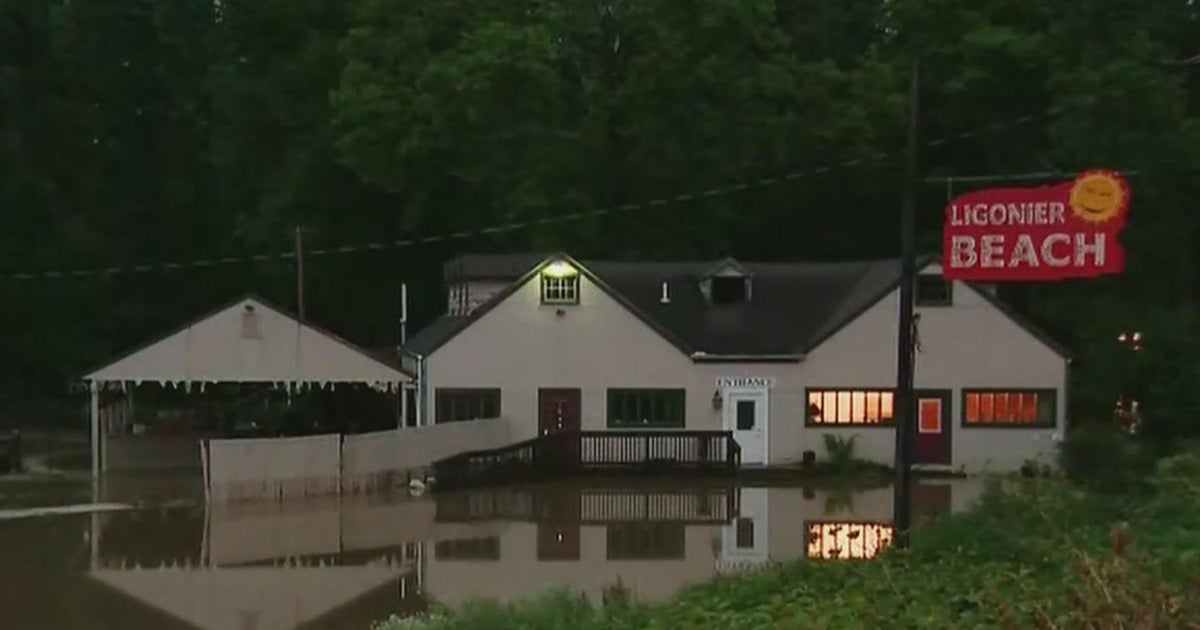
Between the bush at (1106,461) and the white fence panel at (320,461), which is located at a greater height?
the bush at (1106,461)

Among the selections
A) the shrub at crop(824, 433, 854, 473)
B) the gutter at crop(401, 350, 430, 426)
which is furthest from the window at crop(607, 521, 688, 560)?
the gutter at crop(401, 350, 430, 426)

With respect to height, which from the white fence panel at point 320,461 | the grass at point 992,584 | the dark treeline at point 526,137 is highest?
the dark treeline at point 526,137

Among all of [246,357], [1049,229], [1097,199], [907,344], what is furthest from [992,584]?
[246,357]

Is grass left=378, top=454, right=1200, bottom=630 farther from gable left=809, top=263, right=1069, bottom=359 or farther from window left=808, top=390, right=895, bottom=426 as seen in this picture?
gable left=809, top=263, right=1069, bottom=359

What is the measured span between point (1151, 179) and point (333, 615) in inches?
1120

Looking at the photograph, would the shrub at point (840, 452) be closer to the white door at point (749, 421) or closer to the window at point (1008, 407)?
the white door at point (749, 421)

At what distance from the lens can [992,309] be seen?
3519 cm

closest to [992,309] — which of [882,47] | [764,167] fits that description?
[764,167]

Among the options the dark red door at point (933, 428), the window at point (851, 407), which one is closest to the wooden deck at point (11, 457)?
the window at point (851, 407)

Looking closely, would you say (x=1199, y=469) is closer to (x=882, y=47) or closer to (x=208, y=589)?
(x=208, y=589)

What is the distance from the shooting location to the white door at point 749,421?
35.1m

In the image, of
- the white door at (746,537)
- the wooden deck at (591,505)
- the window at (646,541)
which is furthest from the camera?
the wooden deck at (591,505)

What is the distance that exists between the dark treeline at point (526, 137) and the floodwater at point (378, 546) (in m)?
13.6

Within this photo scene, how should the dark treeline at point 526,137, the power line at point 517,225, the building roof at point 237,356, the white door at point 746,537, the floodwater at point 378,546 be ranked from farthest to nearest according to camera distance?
the power line at point 517,225, the dark treeline at point 526,137, the building roof at point 237,356, the white door at point 746,537, the floodwater at point 378,546
